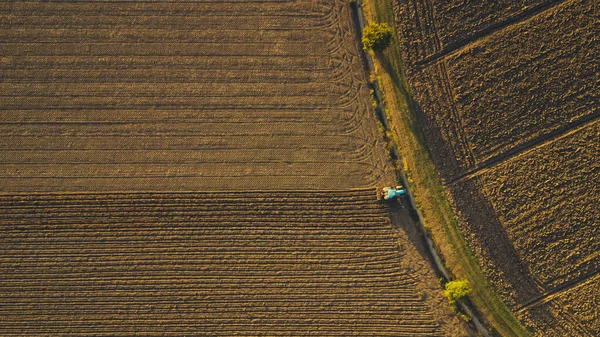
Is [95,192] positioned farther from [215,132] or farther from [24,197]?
[215,132]

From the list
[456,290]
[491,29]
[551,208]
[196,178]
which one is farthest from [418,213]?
[196,178]

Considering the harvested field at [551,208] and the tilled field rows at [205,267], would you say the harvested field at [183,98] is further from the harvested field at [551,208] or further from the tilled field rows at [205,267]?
the harvested field at [551,208]

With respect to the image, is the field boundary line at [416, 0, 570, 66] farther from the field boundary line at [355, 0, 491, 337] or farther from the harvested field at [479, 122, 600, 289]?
the harvested field at [479, 122, 600, 289]

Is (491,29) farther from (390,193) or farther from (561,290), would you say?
(561,290)

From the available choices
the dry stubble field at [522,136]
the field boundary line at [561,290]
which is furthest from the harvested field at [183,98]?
the field boundary line at [561,290]

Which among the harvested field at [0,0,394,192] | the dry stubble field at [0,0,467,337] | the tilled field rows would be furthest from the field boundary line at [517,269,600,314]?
the harvested field at [0,0,394,192]
